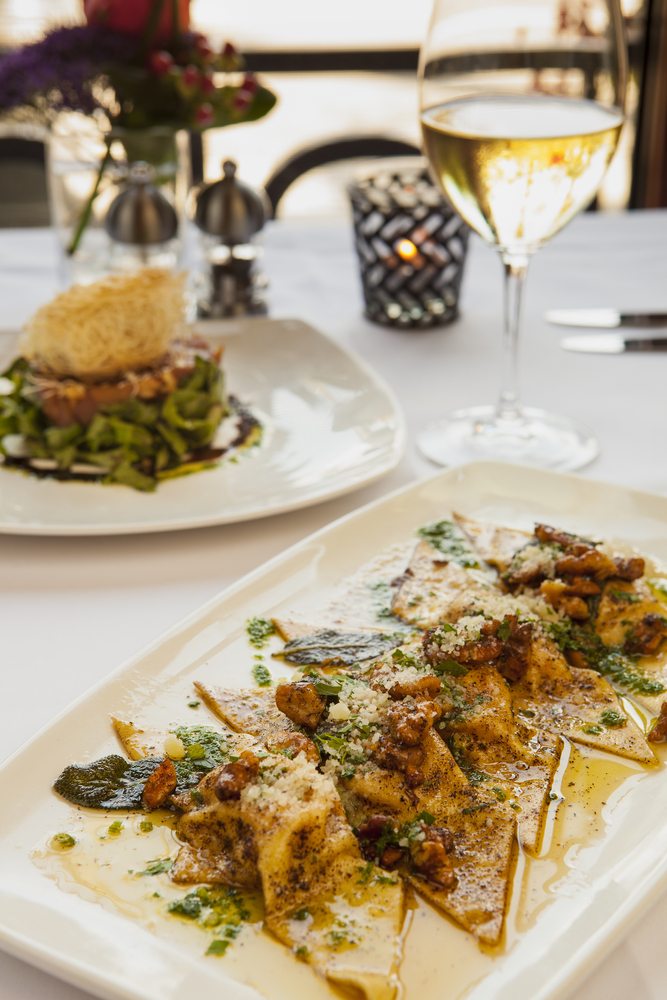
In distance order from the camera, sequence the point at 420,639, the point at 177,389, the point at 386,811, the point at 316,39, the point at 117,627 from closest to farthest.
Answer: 1. the point at 386,811
2. the point at 420,639
3. the point at 117,627
4. the point at 177,389
5. the point at 316,39

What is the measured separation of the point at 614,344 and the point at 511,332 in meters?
0.33

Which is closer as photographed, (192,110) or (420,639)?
(420,639)

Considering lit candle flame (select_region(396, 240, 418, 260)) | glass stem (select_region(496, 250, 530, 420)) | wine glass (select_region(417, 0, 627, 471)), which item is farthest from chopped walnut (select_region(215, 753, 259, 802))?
lit candle flame (select_region(396, 240, 418, 260))

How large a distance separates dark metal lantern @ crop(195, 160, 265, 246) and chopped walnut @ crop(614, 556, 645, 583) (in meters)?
1.66

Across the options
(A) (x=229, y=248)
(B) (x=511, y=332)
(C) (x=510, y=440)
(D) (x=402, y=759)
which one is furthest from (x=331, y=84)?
(D) (x=402, y=759)

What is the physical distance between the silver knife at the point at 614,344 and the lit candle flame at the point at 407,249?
1.70 feet

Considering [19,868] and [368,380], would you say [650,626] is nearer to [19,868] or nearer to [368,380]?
[19,868]

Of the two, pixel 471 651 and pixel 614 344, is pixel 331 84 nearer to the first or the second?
pixel 614 344

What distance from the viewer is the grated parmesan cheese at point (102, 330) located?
2.07 metres

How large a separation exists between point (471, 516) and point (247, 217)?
1.38 meters

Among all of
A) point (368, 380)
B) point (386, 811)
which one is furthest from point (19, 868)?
point (368, 380)

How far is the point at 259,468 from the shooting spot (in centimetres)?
190

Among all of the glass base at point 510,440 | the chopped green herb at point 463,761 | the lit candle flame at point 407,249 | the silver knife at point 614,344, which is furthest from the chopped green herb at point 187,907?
the lit candle flame at point 407,249

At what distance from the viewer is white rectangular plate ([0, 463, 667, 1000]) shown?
32.3 inches
